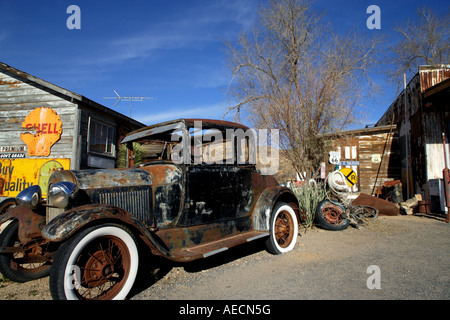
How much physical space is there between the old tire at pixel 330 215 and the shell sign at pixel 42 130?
8.07 metres

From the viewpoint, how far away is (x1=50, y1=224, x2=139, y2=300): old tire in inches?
88.0

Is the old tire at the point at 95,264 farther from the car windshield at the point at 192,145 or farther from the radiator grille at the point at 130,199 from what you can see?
the car windshield at the point at 192,145

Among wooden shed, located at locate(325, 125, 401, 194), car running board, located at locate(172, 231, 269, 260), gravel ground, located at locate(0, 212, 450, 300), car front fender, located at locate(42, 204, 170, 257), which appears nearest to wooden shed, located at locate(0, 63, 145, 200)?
gravel ground, located at locate(0, 212, 450, 300)

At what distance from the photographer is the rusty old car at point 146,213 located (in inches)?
97.4

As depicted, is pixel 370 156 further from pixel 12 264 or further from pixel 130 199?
pixel 12 264

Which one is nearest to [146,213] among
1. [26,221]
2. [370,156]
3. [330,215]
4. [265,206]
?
[26,221]

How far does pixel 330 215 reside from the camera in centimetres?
641

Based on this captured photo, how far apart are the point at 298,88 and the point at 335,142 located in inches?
111

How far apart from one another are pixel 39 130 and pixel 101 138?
1.87m

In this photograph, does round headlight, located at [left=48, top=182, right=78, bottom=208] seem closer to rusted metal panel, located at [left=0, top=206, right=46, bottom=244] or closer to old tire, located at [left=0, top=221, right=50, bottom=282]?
rusted metal panel, located at [left=0, top=206, right=46, bottom=244]

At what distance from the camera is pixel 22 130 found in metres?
9.21

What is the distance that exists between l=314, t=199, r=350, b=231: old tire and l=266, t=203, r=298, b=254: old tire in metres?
1.61

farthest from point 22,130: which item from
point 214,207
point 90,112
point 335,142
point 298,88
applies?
point 335,142
